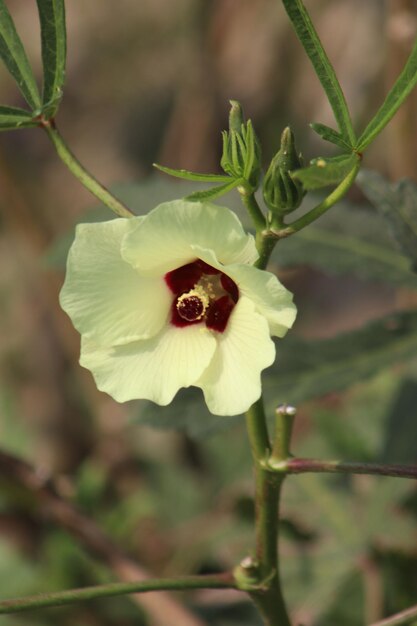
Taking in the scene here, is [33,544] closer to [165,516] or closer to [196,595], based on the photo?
[165,516]

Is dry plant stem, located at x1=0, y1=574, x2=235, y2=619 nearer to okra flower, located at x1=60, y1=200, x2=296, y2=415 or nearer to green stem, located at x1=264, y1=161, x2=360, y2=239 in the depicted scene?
okra flower, located at x1=60, y1=200, x2=296, y2=415

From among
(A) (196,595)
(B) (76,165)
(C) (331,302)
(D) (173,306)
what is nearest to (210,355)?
(D) (173,306)

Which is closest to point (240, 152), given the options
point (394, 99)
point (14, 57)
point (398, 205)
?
point (394, 99)

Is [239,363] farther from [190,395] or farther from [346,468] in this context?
[190,395]

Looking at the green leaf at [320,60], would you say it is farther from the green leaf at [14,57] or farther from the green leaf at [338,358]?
the green leaf at [338,358]

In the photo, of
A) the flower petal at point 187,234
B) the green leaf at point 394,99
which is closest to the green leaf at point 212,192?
the flower petal at point 187,234
